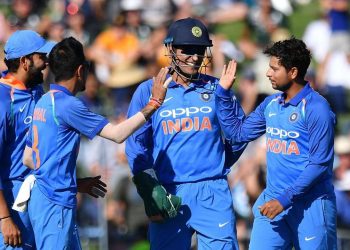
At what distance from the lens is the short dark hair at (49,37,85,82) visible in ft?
26.9

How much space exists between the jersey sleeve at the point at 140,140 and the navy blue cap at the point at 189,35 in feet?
1.40

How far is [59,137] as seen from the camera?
8.09m

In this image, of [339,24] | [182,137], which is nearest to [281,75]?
[182,137]

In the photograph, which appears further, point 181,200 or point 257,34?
point 257,34

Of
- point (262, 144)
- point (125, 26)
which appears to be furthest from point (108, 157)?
point (125, 26)

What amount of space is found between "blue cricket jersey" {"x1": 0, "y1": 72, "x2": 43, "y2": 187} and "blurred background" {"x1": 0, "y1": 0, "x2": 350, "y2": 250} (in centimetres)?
482

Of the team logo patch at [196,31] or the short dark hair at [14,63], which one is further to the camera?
the team logo patch at [196,31]

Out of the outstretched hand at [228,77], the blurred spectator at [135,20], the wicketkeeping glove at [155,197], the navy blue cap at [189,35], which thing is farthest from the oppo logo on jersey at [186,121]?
the blurred spectator at [135,20]

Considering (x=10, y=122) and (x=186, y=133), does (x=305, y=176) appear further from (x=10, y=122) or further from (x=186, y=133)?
(x=10, y=122)

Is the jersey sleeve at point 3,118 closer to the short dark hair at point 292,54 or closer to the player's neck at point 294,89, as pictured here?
the short dark hair at point 292,54

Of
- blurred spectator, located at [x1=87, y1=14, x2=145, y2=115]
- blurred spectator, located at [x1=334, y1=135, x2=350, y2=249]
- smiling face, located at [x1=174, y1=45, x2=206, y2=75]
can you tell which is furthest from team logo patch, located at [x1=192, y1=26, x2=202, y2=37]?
blurred spectator, located at [x1=87, y1=14, x2=145, y2=115]

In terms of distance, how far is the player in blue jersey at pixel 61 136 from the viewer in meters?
8.06

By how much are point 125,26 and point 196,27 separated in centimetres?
839

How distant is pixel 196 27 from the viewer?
8.65 meters
